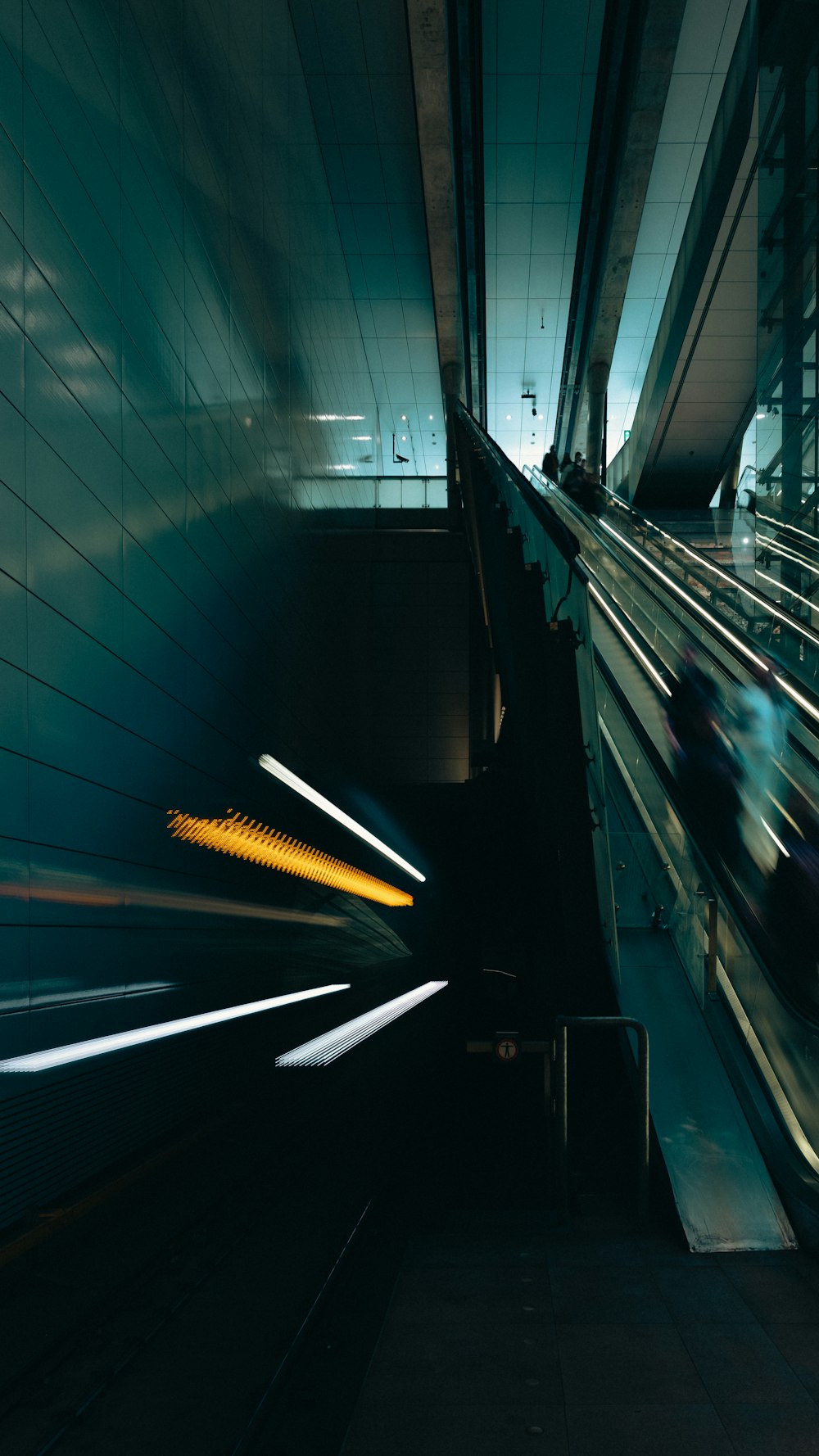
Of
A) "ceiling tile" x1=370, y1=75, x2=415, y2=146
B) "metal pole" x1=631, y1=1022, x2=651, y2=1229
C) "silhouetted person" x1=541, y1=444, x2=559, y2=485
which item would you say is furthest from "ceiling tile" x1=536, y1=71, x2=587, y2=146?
"metal pole" x1=631, y1=1022, x2=651, y2=1229

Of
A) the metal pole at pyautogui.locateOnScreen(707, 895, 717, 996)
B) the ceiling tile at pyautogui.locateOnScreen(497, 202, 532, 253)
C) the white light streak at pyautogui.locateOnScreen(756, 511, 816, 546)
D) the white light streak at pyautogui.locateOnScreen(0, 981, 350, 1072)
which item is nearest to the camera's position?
the white light streak at pyautogui.locateOnScreen(0, 981, 350, 1072)

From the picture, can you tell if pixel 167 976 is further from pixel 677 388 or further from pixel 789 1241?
pixel 677 388

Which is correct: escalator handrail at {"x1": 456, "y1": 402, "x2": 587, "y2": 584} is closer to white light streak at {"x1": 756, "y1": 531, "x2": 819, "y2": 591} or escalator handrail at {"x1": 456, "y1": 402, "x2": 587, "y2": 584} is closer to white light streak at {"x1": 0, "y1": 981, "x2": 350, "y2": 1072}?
white light streak at {"x1": 756, "y1": 531, "x2": 819, "y2": 591}

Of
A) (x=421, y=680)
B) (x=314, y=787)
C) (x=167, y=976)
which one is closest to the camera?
(x=167, y=976)

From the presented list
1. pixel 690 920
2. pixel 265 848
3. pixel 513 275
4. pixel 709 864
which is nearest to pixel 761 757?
pixel 709 864

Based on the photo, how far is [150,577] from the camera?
6430 mm

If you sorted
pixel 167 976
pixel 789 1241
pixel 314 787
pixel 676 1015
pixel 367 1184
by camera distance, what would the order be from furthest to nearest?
1. pixel 314 787
2. pixel 167 976
3. pixel 367 1184
4. pixel 676 1015
5. pixel 789 1241

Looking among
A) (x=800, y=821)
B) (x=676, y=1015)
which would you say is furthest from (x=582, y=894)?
(x=800, y=821)

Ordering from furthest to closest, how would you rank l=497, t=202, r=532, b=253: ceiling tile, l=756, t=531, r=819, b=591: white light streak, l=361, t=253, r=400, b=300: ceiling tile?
l=361, t=253, r=400, b=300: ceiling tile → l=497, t=202, r=532, b=253: ceiling tile → l=756, t=531, r=819, b=591: white light streak

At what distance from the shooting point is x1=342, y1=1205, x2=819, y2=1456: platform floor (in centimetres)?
256

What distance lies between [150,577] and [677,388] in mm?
14809

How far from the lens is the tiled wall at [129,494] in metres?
4.50

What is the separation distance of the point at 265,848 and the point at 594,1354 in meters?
7.27

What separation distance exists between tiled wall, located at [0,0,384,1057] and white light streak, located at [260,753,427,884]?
485 millimetres
